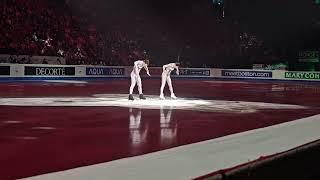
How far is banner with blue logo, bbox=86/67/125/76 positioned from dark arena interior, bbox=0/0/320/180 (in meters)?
0.11

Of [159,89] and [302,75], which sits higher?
[302,75]

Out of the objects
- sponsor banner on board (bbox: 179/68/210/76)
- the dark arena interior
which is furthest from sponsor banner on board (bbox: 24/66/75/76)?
sponsor banner on board (bbox: 179/68/210/76)

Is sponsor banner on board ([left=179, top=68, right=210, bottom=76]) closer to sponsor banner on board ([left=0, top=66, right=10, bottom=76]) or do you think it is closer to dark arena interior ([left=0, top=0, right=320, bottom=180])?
dark arena interior ([left=0, top=0, right=320, bottom=180])

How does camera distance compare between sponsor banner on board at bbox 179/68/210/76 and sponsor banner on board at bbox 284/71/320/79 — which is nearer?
sponsor banner on board at bbox 284/71/320/79

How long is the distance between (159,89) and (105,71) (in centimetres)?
980

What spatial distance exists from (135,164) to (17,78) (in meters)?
23.8

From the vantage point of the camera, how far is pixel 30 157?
652 cm

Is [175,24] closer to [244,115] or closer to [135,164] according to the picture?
[244,115]

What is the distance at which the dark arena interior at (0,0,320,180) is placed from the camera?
18.2ft

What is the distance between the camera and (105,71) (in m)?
Answer: 33.8

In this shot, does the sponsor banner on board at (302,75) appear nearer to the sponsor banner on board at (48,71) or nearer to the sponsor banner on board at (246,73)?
the sponsor banner on board at (246,73)

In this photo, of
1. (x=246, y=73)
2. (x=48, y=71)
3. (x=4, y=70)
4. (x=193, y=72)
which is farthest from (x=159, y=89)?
(x=246, y=73)

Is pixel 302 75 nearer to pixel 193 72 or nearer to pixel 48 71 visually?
pixel 193 72

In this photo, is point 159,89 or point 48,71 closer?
point 159,89
